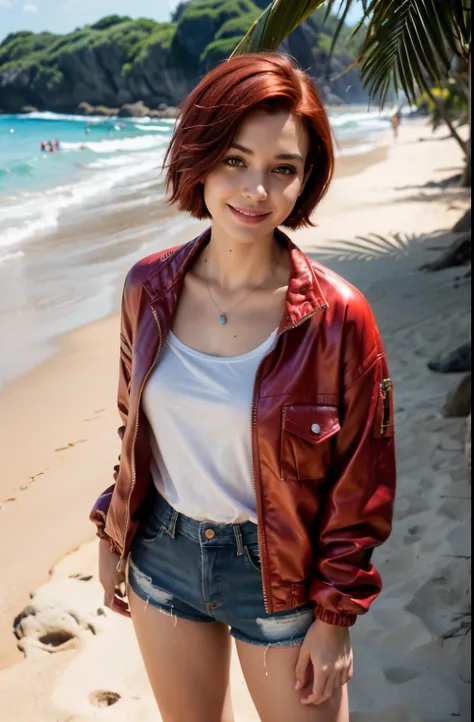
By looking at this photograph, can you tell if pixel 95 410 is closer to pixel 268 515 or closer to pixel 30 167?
pixel 30 167

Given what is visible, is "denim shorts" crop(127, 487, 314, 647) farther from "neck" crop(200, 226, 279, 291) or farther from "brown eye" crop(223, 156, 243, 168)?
"brown eye" crop(223, 156, 243, 168)

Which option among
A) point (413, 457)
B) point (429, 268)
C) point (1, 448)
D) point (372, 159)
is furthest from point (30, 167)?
point (372, 159)

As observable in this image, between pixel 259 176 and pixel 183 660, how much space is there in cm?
108

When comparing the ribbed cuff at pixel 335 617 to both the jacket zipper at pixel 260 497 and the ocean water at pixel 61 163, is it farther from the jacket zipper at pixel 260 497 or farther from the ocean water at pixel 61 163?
the ocean water at pixel 61 163

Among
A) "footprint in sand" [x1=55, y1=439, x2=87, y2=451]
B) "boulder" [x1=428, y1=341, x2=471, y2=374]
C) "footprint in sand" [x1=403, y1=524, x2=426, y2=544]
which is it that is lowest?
"boulder" [x1=428, y1=341, x2=471, y2=374]

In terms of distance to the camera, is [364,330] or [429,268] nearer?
[364,330]

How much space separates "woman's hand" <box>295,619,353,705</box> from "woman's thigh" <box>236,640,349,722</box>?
2 centimetres

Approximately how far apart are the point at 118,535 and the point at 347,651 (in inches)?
22.5

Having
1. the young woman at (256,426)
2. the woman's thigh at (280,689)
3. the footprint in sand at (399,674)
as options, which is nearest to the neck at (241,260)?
the young woman at (256,426)

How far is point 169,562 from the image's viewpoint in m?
1.66

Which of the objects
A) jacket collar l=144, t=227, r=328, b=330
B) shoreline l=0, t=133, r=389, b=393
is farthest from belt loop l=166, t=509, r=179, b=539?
shoreline l=0, t=133, r=389, b=393

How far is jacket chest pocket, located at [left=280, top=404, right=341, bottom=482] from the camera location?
1484 millimetres

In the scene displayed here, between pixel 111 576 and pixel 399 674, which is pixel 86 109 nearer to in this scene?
pixel 399 674

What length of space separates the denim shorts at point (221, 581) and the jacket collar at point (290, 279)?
0.47 meters
